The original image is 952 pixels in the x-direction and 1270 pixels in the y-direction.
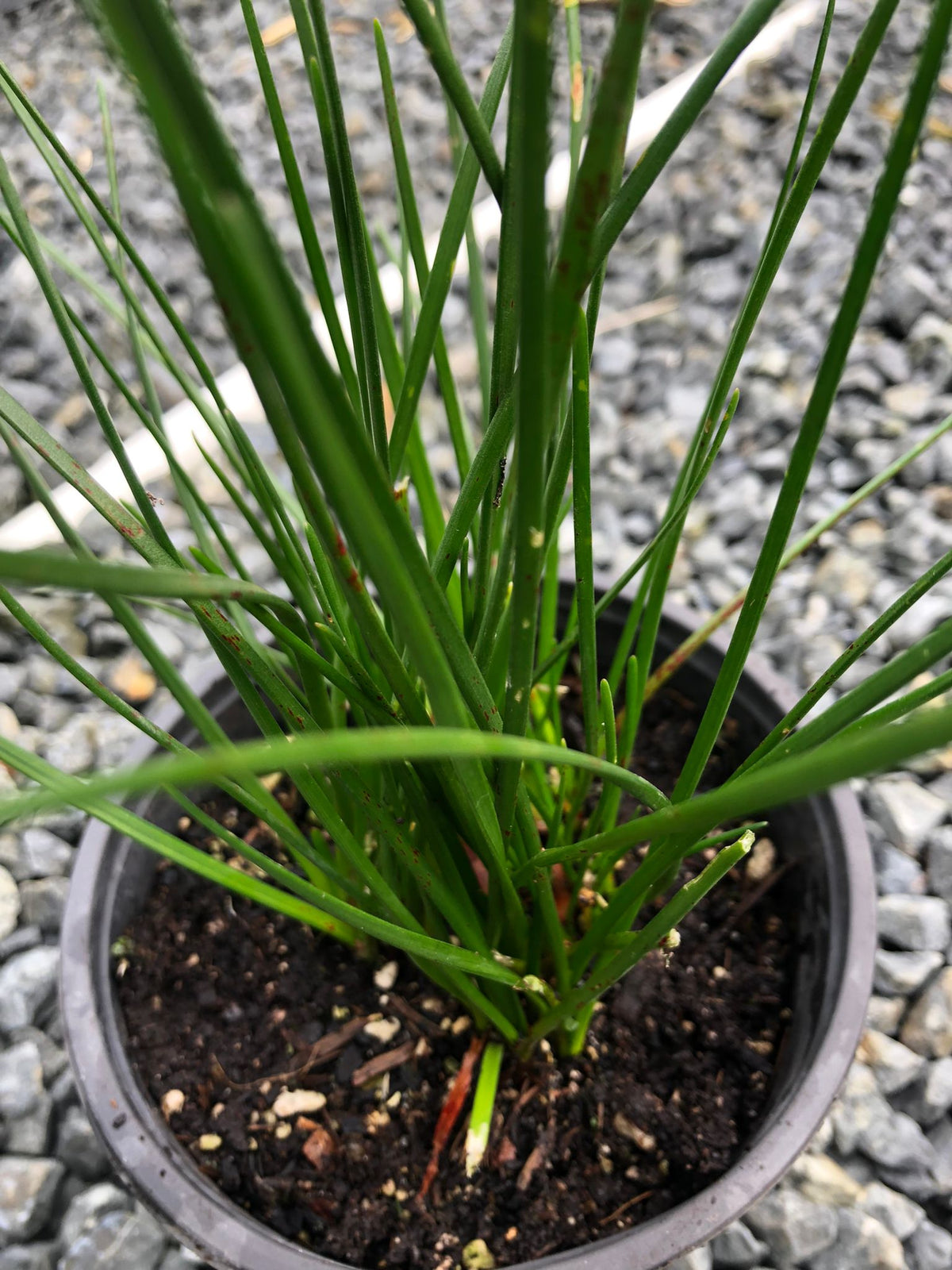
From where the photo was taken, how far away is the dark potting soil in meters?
0.45

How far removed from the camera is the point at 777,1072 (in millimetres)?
483

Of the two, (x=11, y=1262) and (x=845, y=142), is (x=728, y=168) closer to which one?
(x=845, y=142)

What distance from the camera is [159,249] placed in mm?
1193

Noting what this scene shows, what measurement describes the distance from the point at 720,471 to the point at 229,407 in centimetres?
53

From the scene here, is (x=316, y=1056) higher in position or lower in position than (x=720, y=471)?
lower

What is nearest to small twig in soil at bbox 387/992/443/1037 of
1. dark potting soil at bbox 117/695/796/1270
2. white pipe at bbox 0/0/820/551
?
dark potting soil at bbox 117/695/796/1270

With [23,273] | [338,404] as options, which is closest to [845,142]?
[23,273]

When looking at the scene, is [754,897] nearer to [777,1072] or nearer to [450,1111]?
[777,1072]

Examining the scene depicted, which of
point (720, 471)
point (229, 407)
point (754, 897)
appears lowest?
point (754, 897)

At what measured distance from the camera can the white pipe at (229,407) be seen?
0.91 meters

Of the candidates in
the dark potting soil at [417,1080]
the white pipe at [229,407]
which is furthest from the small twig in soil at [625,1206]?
the white pipe at [229,407]

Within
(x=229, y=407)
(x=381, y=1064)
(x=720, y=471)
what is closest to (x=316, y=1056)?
(x=381, y=1064)

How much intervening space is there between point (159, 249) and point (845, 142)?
897 millimetres

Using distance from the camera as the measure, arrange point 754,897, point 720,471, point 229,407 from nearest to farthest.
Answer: point 754,897 → point 229,407 → point 720,471
